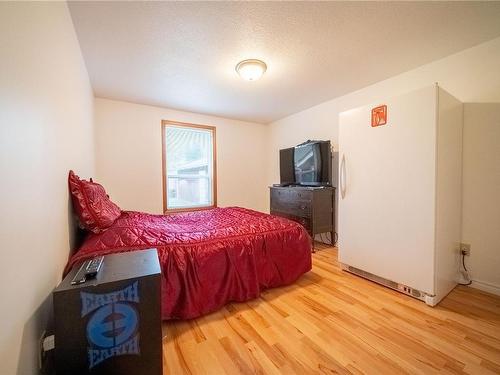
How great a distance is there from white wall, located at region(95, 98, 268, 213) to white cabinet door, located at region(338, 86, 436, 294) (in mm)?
2375

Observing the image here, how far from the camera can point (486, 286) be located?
1.94 m

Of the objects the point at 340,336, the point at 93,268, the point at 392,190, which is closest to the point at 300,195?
the point at 392,190

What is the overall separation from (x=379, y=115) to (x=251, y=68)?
4.29 feet

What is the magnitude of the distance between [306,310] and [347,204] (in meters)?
1.16

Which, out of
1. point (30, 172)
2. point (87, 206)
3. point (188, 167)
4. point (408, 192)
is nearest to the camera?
point (30, 172)

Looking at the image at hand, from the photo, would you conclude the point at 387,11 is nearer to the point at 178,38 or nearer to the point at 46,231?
the point at 178,38

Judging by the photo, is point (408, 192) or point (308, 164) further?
point (308, 164)

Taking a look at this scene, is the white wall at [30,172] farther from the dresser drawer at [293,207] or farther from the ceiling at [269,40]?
the dresser drawer at [293,207]

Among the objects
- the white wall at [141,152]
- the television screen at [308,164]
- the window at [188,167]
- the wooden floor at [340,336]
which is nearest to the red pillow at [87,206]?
the wooden floor at [340,336]

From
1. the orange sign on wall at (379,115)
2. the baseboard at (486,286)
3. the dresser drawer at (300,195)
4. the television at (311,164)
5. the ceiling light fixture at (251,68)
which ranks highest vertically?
the ceiling light fixture at (251,68)

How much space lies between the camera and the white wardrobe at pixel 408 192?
1.69m

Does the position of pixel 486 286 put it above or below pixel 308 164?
below

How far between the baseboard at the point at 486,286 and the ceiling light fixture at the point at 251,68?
115 inches

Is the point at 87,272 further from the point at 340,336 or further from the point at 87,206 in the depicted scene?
the point at 340,336
